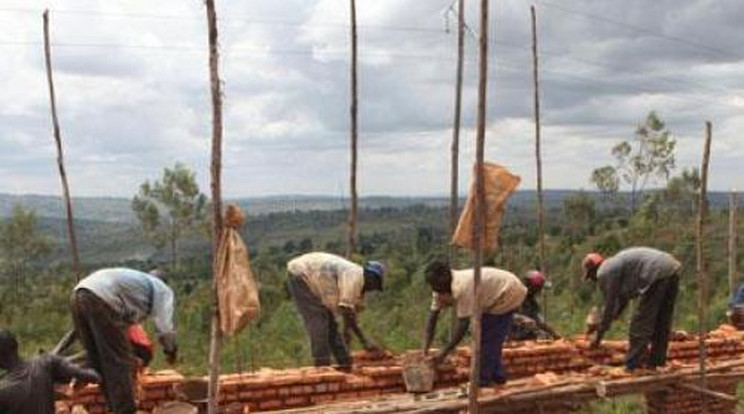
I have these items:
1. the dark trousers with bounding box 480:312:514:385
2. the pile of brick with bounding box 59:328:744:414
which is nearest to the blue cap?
the pile of brick with bounding box 59:328:744:414

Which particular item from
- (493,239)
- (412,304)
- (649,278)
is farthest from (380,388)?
(412,304)

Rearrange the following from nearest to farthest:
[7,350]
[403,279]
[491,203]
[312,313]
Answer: [7,350] < [491,203] < [312,313] < [403,279]

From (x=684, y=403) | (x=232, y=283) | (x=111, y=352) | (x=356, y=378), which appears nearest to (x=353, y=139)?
(x=356, y=378)

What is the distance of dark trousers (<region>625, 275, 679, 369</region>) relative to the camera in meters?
7.71

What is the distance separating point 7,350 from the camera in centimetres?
459

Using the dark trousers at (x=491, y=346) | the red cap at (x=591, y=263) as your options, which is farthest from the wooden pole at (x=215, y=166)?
the red cap at (x=591, y=263)

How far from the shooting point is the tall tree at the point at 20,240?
139 ft

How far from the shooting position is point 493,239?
6.34 m

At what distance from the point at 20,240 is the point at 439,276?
40.2m

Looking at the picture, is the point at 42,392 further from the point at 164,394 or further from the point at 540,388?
the point at 540,388

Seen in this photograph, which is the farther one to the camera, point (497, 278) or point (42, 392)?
point (497, 278)

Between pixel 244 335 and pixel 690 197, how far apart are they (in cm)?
2580

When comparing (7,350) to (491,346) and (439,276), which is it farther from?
(491,346)

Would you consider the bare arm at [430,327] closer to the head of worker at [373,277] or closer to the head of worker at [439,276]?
the head of worker at [439,276]
